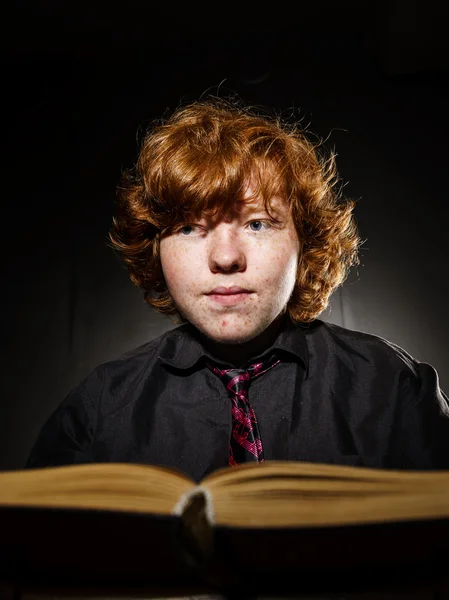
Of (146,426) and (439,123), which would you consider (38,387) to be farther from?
(439,123)

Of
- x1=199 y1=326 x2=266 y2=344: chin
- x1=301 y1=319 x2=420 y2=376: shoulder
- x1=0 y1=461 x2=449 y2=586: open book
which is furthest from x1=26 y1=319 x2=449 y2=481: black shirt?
x1=0 y1=461 x2=449 y2=586: open book

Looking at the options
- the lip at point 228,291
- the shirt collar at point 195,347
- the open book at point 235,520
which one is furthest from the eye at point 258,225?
the open book at point 235,520

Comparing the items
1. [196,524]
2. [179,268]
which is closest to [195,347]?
[179,268]

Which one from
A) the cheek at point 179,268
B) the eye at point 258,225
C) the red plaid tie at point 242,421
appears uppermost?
the eye at point 258,225

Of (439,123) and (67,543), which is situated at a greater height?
(439,123)

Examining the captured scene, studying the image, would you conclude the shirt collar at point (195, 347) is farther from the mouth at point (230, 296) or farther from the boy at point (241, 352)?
the mouth at point (230, 296)

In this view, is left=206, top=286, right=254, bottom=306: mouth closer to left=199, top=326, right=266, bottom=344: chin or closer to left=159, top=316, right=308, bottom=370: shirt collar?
left=199, top=326, right=266, bottom=344: chin

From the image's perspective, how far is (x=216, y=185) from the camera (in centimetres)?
82

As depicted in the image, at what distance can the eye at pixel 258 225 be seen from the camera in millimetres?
841

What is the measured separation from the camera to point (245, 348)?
3.05 feet

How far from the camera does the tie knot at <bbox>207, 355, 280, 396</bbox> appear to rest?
2.93 ft

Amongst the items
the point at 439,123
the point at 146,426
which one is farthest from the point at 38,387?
the point at 439,123

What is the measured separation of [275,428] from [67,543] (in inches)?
20.3

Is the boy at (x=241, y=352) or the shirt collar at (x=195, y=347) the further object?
the shirt collar at (x=195, y=347)
